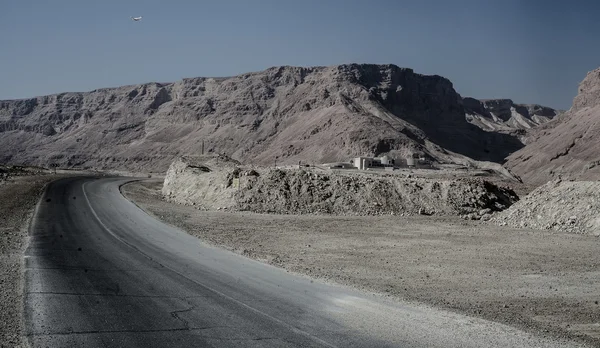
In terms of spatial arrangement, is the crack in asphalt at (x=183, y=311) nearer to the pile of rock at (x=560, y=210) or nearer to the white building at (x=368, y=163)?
the pile of rock at (x=560, y=210)

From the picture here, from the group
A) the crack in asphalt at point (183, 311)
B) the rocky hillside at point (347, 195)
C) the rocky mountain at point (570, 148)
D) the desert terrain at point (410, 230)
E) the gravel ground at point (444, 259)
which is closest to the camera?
the crack in asphalt at point (183, 311)

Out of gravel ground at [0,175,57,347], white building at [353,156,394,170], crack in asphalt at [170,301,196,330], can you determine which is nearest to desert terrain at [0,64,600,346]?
gravel ground at [0,175,57,347]

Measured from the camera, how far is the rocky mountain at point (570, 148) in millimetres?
88562

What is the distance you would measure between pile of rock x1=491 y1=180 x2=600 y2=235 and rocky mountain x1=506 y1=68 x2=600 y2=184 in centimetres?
5280

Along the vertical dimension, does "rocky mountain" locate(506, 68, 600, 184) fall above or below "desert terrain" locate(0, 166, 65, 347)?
above

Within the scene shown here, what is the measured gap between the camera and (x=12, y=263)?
593 inches

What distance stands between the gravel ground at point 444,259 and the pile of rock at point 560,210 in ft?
4.04

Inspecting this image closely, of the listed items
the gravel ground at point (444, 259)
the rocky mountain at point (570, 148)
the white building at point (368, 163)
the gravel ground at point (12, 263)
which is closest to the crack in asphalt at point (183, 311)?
the gravel ground at point (12, 263)

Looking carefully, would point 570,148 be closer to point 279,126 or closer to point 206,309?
point 279,126

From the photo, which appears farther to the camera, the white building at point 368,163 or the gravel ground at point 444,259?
the white building at point 368,163

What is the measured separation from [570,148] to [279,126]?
71917 millimetres

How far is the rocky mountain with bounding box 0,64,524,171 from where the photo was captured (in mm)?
118750

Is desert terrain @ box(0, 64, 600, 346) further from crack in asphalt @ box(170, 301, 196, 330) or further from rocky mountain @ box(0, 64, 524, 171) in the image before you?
rocky mountain @ box(0, 64, 524, 171)

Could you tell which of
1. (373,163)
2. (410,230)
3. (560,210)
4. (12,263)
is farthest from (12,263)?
(373,163)
